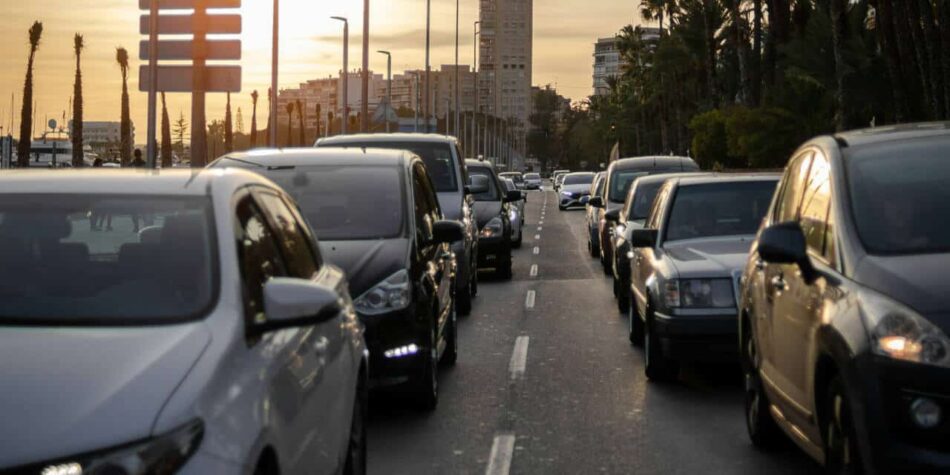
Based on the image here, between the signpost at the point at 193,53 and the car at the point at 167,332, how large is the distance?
21.4 metres

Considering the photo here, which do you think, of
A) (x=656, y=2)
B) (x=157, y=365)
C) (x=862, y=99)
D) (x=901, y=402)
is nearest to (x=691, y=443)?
(x=901, y=402)

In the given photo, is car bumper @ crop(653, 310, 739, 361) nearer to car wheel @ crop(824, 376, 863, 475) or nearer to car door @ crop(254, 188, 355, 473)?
car wheel @ crop(824, 376, 863, 475)

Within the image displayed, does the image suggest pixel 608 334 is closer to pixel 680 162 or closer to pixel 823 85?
pixel 680 162

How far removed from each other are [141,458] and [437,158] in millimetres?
13938

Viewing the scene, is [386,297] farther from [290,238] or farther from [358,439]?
[290,238]

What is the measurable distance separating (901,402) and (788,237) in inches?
54.5

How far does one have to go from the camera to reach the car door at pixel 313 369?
17.5 ft

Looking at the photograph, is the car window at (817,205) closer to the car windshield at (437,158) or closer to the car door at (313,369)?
the car door at (313,369)

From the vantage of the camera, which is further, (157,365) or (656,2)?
(656,2)

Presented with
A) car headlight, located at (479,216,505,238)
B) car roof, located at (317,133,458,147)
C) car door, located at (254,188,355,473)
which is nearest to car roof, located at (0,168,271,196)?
car door, located at (254,188,355,473)

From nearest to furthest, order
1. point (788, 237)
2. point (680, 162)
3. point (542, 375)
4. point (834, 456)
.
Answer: point (834, 456) < point (788, 237) < point (542, 375) < point (680, 162)

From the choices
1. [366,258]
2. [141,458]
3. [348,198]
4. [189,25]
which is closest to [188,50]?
[189,25]

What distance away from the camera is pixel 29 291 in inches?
Result: 203

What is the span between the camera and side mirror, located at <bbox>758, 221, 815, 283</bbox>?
22.6 ft
